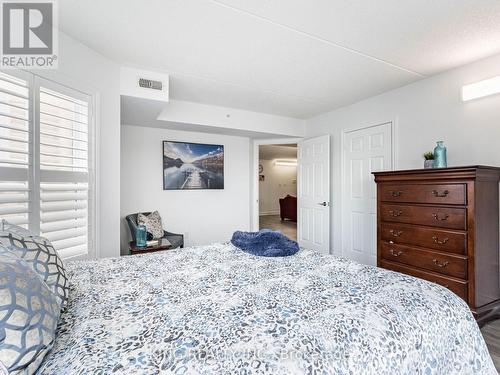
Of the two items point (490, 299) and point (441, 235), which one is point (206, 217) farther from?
point (490, 299)

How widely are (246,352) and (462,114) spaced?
327cm

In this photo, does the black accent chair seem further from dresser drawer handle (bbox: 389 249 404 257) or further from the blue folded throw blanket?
dresser drawer handle (bbox: 389 249 404 257)

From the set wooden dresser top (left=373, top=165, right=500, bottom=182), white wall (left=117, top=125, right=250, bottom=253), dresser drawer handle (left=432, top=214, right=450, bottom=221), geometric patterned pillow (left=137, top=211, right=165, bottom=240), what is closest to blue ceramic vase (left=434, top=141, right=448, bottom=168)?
wooden dresser top (left=373, top=165, right=500, bottom=182)

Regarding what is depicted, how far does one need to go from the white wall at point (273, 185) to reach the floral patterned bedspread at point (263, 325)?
941 centimetres

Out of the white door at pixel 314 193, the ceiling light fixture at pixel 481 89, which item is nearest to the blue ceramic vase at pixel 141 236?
the white door at pixel 314 193

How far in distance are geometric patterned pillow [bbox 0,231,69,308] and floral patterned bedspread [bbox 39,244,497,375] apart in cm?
10

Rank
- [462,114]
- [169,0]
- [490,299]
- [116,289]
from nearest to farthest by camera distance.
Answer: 1. [116,289]
2. [169,0]
3. [490,299]
4. [462,114]

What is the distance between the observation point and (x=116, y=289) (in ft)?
4.15

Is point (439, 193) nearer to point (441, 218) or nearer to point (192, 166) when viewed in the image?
point (441, 218)

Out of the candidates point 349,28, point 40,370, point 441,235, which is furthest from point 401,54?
point 40,370

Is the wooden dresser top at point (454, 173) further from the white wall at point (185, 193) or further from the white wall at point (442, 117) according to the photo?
the white wall at point (185, 193)

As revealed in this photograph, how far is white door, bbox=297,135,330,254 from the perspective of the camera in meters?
4.33

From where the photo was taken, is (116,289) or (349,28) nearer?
(116,289)

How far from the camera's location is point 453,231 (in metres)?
2.26
